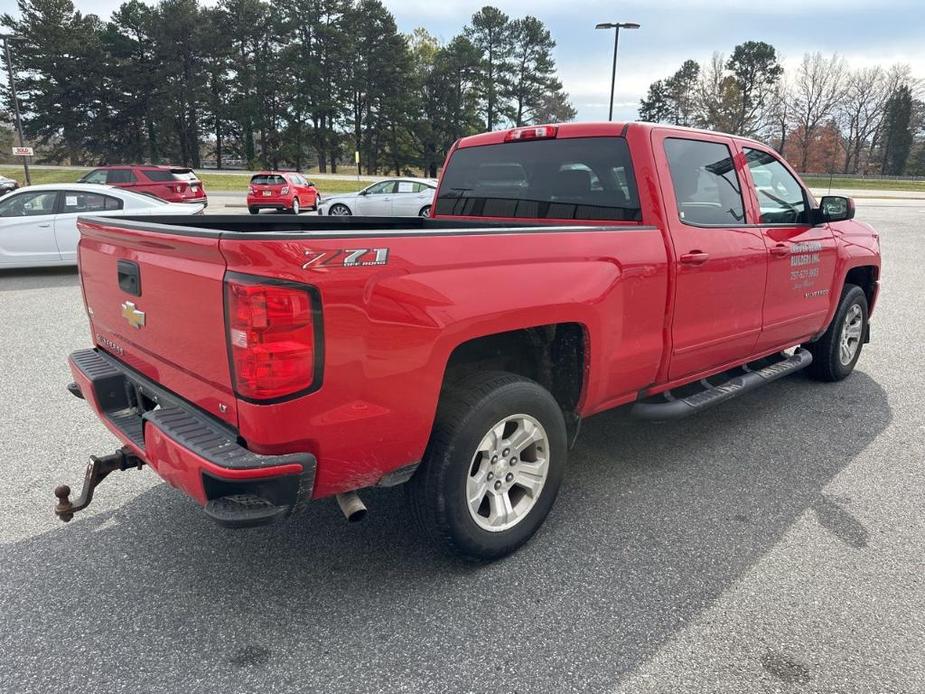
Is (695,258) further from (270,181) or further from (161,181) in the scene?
(270,181)

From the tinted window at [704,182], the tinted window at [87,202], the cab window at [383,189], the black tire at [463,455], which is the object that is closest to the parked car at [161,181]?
the cab window at [383,189]

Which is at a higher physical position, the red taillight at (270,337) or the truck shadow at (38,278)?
the red taillight at (270,337)

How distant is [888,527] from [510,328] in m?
2.24

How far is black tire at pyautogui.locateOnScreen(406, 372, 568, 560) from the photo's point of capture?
8.37ft

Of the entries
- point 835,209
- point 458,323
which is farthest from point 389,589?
point 835,209

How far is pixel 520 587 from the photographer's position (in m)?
2.71

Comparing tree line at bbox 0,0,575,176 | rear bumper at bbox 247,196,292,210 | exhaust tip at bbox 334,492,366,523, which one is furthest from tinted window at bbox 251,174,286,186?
tree line at bbox 0,0,575,176

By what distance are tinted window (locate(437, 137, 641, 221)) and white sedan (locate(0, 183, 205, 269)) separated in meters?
7.10

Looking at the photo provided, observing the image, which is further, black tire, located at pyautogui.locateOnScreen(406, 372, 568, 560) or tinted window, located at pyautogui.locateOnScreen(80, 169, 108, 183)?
tinted window, located at pyautogui.locateOnScreen(80, 169, 108, 183)

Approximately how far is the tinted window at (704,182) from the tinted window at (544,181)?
1.00 feet

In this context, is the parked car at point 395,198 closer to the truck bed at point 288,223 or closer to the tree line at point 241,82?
the truck bed at point 288,223

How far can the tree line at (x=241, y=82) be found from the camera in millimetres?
58125

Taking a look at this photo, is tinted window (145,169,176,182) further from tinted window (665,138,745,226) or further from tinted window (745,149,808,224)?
tinted window (665,138,745,226)

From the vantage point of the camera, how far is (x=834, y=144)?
80062 millimetres
